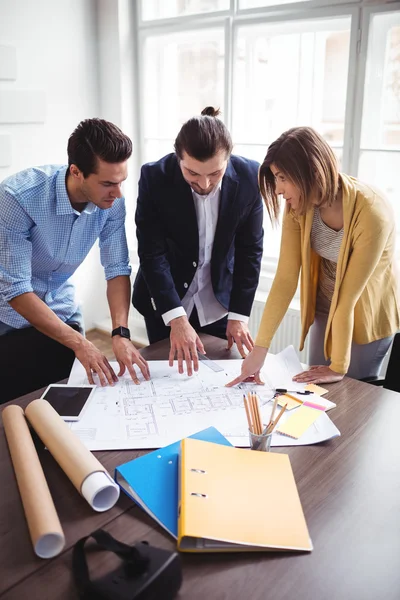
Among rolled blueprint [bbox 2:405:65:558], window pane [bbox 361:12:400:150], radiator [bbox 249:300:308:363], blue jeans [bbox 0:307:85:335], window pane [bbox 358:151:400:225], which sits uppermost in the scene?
window pane [bbox 361:12:400:150]

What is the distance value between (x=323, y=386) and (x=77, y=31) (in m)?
3.14

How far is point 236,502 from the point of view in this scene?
3.43 ft

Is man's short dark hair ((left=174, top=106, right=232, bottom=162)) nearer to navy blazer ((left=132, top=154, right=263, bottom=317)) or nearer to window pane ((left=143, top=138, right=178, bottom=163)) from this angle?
navy blazer ((left=132, top=154, right=263, bottom=317))

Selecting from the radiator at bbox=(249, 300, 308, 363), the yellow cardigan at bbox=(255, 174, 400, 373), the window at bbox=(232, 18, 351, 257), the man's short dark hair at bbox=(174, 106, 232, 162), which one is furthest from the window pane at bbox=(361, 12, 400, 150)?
the man's short dark hair at bbox=(174, 106, 232, 162)

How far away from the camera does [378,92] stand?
2701 mm

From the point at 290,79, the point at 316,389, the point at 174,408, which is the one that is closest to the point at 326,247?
the point at 316,389

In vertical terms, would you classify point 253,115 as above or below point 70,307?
above

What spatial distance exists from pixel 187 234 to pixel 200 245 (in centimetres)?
8

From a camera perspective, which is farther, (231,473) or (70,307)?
(70,307)

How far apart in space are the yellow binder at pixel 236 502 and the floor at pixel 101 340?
2.81 metres

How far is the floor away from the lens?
3993mm

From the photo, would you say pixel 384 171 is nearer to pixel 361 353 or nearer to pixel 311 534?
pixel 361 353

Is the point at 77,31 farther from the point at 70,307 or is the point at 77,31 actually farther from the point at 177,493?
the point at 177,493

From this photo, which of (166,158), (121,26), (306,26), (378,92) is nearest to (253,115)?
(306,26)
